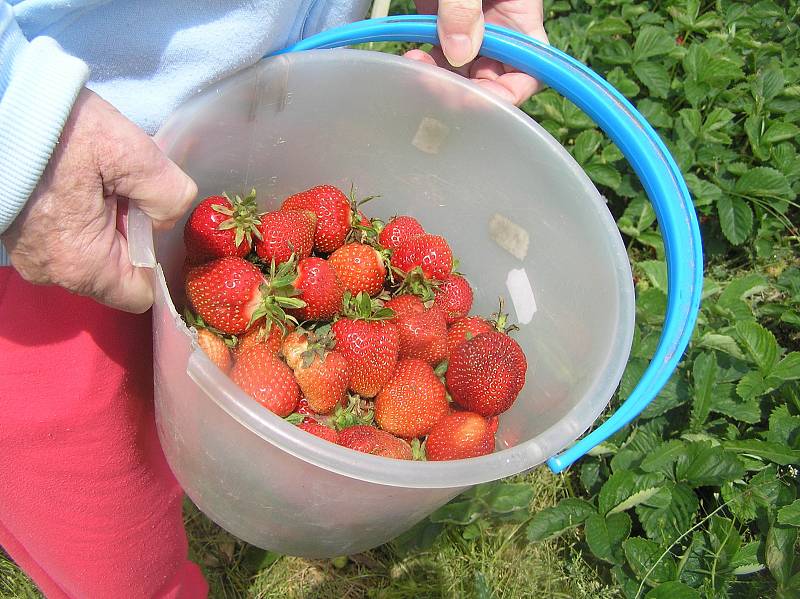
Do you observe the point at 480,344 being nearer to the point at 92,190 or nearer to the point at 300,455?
the point at 300,455

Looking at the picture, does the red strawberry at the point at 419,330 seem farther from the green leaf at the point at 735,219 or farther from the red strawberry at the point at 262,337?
the green leaf at the point at 735,219

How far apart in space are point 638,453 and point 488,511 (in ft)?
0.95

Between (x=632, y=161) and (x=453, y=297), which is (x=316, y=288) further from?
(x=632, y=161)

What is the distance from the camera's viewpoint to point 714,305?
1.54m

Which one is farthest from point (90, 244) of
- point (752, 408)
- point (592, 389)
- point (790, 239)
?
point (790, 239)

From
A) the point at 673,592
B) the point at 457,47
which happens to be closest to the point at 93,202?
the point at 457,47

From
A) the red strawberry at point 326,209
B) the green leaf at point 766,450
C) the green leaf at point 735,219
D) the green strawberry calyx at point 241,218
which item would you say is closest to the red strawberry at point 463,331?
the red strawberry at point 326,209

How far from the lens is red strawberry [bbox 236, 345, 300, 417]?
3.13ft

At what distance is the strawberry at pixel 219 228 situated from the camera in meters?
0.99

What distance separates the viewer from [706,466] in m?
1.31

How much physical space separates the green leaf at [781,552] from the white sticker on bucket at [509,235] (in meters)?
0.62

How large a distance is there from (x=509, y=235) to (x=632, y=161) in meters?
0.25

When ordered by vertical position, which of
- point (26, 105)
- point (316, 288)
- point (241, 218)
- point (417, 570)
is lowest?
point (417, 570)

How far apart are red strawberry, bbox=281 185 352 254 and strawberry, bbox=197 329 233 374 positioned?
0.23 metres
